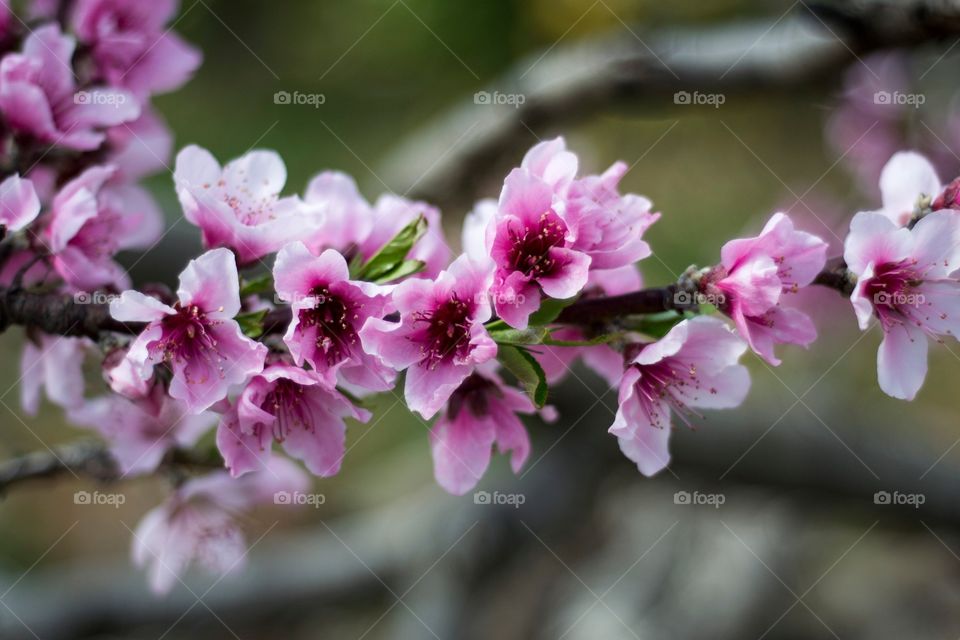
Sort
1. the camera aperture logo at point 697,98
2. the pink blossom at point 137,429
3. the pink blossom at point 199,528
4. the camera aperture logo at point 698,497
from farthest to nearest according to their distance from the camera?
the camera aperture logo at point 697,98 < the camera aperture logo at point 698,497 < the pink blossom at point 199,528 < the pink blossom at point 137,429

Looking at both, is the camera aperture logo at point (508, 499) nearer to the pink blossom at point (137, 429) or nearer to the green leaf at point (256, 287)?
the pink blossom at point (137, 429)

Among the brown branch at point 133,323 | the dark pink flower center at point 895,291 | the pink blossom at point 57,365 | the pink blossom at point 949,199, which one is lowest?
the pink blossom at point 57,365

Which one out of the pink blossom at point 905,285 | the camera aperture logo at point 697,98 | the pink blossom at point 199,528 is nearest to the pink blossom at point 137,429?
the pink blossom at point 199,528

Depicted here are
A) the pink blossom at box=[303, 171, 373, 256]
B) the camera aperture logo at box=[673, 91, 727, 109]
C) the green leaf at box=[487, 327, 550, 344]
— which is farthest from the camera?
the camera aperture logo at box=[673, 91, 727, 109]

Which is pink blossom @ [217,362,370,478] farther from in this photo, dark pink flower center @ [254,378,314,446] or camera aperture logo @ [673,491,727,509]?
camera aperture logo @ [673,491,727,509]

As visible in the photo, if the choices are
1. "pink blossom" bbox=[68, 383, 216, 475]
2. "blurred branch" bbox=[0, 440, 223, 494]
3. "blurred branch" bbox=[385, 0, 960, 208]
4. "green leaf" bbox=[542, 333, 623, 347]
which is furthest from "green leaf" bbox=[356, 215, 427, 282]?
"blurred branch" bbox=[385, 0, 960, 208]

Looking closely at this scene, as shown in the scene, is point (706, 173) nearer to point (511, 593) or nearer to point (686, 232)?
point (686, 232)
